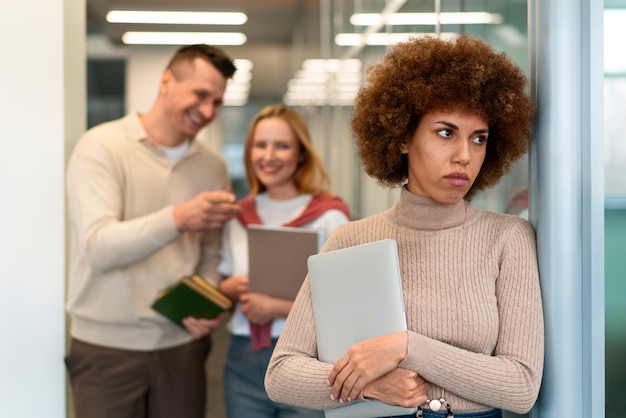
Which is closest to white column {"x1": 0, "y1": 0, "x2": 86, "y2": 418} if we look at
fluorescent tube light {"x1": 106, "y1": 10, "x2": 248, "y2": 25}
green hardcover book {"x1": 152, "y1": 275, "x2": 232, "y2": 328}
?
green hardcover book {"x1": 152, "y1": 275, "x2": 232, "y2": 328}

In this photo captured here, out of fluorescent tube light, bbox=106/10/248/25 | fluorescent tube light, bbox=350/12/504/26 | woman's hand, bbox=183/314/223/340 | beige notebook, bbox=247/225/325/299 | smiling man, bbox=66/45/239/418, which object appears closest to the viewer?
fluorescent tube light, bbox=350/12/504/26

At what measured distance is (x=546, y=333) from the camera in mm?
1665

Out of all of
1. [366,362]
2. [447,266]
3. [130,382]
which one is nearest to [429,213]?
[447,266]

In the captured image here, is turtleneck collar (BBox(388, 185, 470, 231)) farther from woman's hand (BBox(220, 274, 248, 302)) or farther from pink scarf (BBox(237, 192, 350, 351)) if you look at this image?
woman's hand (BBox(220, 274, 248, 302))

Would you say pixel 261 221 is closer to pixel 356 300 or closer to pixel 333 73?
pixel 356 300

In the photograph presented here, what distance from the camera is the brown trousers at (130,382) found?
2.89m

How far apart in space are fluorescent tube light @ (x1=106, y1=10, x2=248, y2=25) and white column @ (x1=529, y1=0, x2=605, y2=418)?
7.52 m

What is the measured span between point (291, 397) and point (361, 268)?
0.99ft

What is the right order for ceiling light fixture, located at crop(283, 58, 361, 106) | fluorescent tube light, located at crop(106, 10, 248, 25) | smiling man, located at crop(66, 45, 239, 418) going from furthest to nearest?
fluorescent tube light, located at crop(106, 10, 248, 25), ceiling light fixture, located at crop(283, 58, 361, 106), smiling man, located at crop(66, 45, 239, 418)

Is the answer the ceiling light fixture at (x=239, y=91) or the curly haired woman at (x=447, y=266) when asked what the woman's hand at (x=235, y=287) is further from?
the ceiling light fixture at (x=239, y=91)

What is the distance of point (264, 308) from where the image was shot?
2.76 metres

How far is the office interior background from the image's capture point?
160 centimetres

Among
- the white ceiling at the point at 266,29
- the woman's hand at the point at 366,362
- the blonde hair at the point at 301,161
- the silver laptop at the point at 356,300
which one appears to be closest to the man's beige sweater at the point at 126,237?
the blonde hair at the point at 301,161

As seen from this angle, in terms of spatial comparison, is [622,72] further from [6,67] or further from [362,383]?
[6,67]
